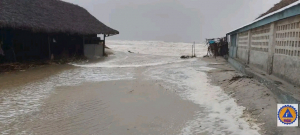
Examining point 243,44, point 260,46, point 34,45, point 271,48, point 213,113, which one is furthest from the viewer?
point 34,45

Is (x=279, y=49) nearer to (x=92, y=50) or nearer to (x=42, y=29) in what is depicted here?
(x=42, y=29)

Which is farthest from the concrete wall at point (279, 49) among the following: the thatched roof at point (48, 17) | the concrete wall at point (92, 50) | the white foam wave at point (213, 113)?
the concrete wall at point (92, 50)

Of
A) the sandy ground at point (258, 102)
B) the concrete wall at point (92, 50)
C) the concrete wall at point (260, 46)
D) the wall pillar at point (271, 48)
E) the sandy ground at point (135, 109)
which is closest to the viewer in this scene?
the sandy ground at point (258, 102)

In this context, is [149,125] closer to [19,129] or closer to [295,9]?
[19,129]

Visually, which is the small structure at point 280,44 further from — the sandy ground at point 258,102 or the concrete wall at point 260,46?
the sandy ground at point 258,102

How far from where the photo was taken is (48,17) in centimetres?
1469

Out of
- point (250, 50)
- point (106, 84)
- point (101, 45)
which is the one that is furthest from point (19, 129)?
point (101, 45)

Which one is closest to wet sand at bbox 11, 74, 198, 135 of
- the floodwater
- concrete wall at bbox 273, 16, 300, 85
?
the floodwater

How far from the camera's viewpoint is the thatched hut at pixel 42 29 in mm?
12090

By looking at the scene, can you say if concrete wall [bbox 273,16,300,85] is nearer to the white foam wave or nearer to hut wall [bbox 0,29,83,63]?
the white foam wave

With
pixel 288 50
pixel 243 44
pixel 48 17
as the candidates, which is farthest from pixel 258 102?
pixel 48 17

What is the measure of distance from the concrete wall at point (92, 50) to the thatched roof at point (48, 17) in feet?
5.46

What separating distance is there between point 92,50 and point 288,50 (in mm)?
16735

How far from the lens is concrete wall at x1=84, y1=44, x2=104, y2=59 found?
765 inches
